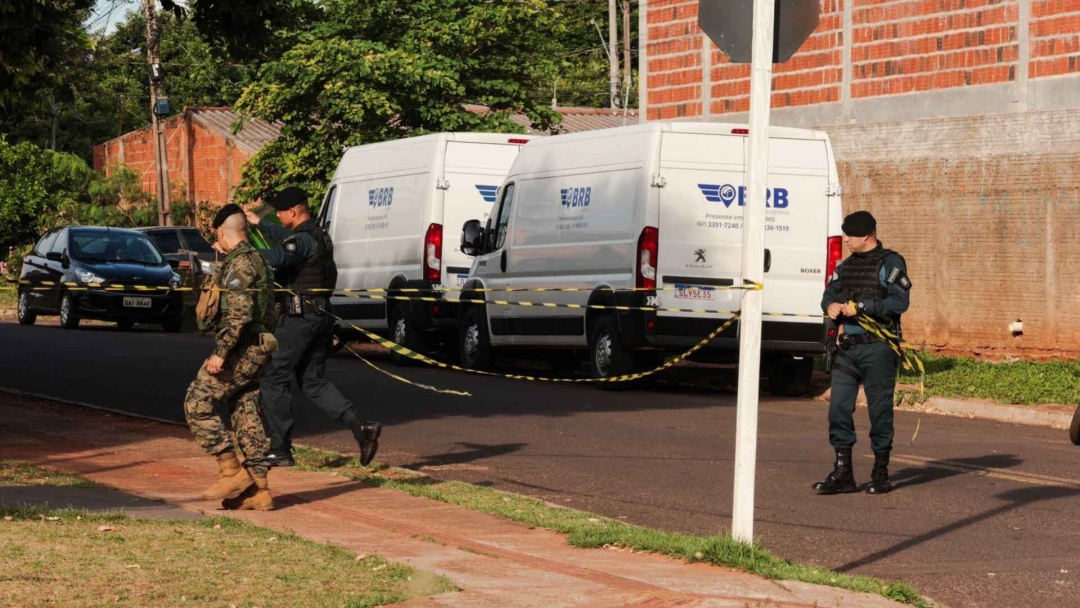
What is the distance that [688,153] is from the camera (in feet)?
54.2

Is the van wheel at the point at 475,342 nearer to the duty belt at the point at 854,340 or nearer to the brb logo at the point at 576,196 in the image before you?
the brb logo at the point at 576,196

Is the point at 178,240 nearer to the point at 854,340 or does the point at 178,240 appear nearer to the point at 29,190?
the point at 29,190

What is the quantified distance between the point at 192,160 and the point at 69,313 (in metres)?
18.7

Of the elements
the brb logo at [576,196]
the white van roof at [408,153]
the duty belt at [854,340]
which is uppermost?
the white van roof at [408,153]

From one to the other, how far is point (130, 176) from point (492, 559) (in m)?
40.6

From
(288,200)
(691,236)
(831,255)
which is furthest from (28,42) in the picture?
(831,255)

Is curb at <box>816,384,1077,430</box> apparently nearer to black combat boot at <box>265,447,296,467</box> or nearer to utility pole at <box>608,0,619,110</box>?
black combat boot at <box>265,447,296,467</box>

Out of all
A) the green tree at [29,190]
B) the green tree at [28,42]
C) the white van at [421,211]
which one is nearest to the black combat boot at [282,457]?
the green tree at [28,42]

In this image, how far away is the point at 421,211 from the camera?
65.8 ft

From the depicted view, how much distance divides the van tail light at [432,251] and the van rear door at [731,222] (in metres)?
4.28

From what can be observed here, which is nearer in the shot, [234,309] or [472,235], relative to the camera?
[234,309]

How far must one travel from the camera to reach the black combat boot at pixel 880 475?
10.5m

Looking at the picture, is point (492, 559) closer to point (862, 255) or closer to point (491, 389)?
point (862, 255)

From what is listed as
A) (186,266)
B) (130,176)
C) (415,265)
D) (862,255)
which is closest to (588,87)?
Answer: (130,176)
